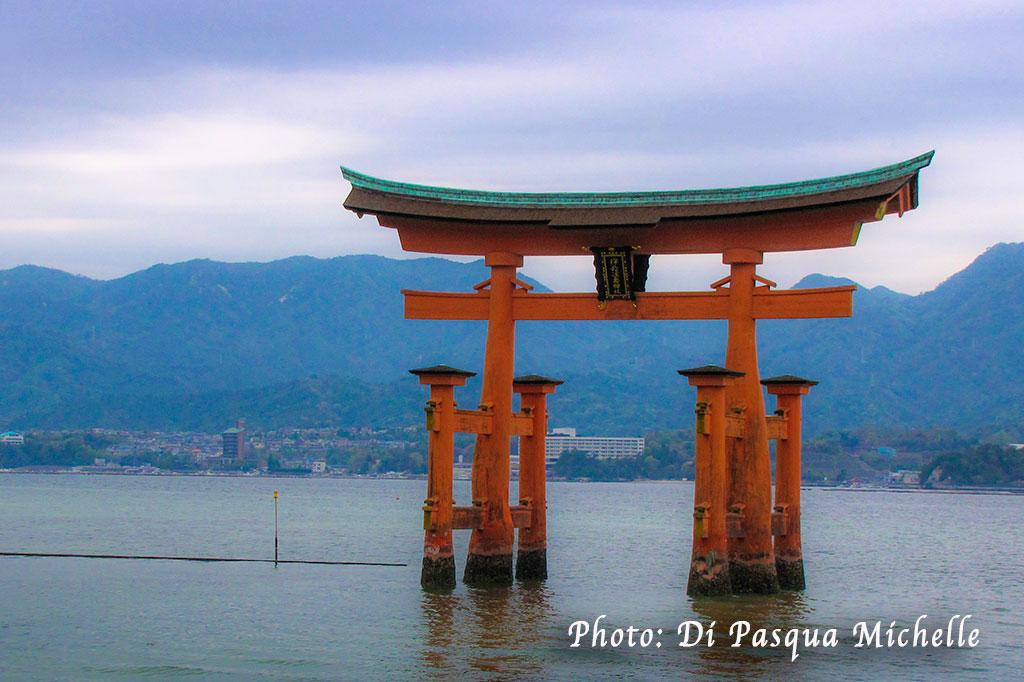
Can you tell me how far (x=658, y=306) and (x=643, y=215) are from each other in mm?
2143

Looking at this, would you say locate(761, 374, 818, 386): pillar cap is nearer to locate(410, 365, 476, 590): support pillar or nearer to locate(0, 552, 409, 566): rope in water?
locate(410, 365, 476, 590): support pillar

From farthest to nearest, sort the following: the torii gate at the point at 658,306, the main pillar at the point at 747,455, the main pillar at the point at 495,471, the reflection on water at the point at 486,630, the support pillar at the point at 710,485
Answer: the main pillar at the point at 495,471 < the main pillar at the point at 747,455 < the torii gate at the point at 658,306 < the support pillar at the point at 710,485 < the reflection on water at the point at 486,630

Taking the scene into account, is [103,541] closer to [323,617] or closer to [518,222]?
[323,617]

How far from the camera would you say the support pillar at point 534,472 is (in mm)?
30781

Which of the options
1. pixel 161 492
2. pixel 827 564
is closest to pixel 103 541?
pixel 827 564

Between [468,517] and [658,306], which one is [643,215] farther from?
[468,517]

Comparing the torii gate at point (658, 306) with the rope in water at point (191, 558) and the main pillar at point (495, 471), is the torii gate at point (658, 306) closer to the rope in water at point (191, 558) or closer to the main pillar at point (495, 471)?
the main pillar at point (495, 471)

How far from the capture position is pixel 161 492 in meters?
143

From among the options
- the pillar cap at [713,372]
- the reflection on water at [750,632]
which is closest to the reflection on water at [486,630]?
the reflection on water at [750,632]

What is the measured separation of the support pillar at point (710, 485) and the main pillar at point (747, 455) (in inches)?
60.6

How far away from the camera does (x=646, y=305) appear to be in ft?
95.5

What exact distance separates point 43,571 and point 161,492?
10508 cm

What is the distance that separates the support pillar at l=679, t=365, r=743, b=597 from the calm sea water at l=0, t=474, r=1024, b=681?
660 millimetres

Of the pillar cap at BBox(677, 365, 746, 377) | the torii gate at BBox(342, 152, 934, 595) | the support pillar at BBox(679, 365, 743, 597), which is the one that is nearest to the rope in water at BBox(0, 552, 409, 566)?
the torii gate at BBox(342, 152, 934, 595)
